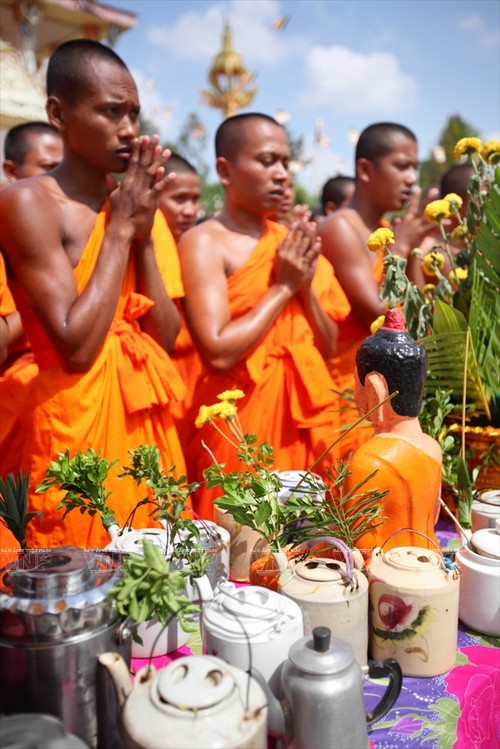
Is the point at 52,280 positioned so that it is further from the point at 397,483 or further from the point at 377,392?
the point at 397,483

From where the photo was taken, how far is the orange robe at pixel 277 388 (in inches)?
91.7

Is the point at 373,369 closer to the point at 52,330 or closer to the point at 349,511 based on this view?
the point at 349,511

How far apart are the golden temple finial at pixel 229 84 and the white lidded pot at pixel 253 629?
16960mm

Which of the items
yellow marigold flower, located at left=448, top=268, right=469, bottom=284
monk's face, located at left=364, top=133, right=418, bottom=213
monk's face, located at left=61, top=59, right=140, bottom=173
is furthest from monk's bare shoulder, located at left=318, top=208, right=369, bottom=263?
monk's face, located at left=61, top=59, right=140, bottom=173

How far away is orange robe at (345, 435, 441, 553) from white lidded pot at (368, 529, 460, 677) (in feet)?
0.46

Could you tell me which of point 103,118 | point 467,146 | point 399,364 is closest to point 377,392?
point 399,364

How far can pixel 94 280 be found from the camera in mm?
1799

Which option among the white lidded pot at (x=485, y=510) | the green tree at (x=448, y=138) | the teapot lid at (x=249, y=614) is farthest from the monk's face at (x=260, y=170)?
the green tree at (x=448, y=138)

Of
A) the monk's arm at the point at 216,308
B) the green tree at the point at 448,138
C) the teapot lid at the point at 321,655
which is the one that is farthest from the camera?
the green tree at the point at 448,138

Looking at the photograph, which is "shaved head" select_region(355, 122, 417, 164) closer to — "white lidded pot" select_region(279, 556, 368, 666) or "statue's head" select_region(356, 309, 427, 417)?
"statue's head" select_region(356, 309, 427, 417)

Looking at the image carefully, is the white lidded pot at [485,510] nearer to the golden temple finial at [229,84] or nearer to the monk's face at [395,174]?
the monk's face at [395,174]

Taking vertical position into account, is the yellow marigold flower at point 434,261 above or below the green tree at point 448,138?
below

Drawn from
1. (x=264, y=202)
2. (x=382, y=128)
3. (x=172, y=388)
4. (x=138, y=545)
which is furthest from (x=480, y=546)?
(x=382, y=128)

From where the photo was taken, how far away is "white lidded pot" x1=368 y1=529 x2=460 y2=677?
1.03 metres
